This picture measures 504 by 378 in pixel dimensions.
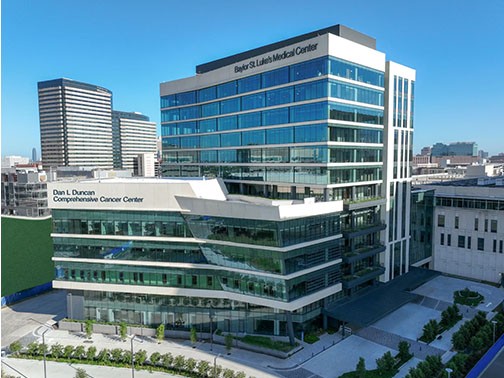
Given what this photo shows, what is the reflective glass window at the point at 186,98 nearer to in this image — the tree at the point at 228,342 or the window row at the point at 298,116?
the window row at the point at 298,116

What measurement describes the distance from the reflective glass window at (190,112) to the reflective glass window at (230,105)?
318 inches

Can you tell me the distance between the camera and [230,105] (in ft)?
213

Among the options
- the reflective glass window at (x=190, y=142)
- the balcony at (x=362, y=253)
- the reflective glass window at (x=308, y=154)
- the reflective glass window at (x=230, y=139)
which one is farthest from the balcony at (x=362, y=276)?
the reflective glass window at (x=190, y=142)

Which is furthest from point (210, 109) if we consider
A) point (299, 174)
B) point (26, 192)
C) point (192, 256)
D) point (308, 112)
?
point (26, 192)

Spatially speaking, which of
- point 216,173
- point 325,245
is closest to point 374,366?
point 325,245

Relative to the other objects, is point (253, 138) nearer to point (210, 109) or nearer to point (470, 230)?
point (210, 109)

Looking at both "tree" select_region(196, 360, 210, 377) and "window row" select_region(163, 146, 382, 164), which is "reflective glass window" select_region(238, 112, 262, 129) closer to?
"window row" select_region(163, 146, 382, 164)

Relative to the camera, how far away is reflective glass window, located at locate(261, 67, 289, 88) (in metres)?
54.6

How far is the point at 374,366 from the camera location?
40312mm

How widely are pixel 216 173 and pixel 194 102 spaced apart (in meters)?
14.8

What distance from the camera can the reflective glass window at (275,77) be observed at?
54.6 meters

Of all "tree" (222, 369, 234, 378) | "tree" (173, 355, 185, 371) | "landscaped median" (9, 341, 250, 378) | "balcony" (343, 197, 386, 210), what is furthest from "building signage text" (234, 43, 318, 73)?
"tree" (173, 355, 185, 371)

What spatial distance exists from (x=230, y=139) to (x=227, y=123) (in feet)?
9.54

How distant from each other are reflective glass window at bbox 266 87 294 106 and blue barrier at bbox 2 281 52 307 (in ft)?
161
